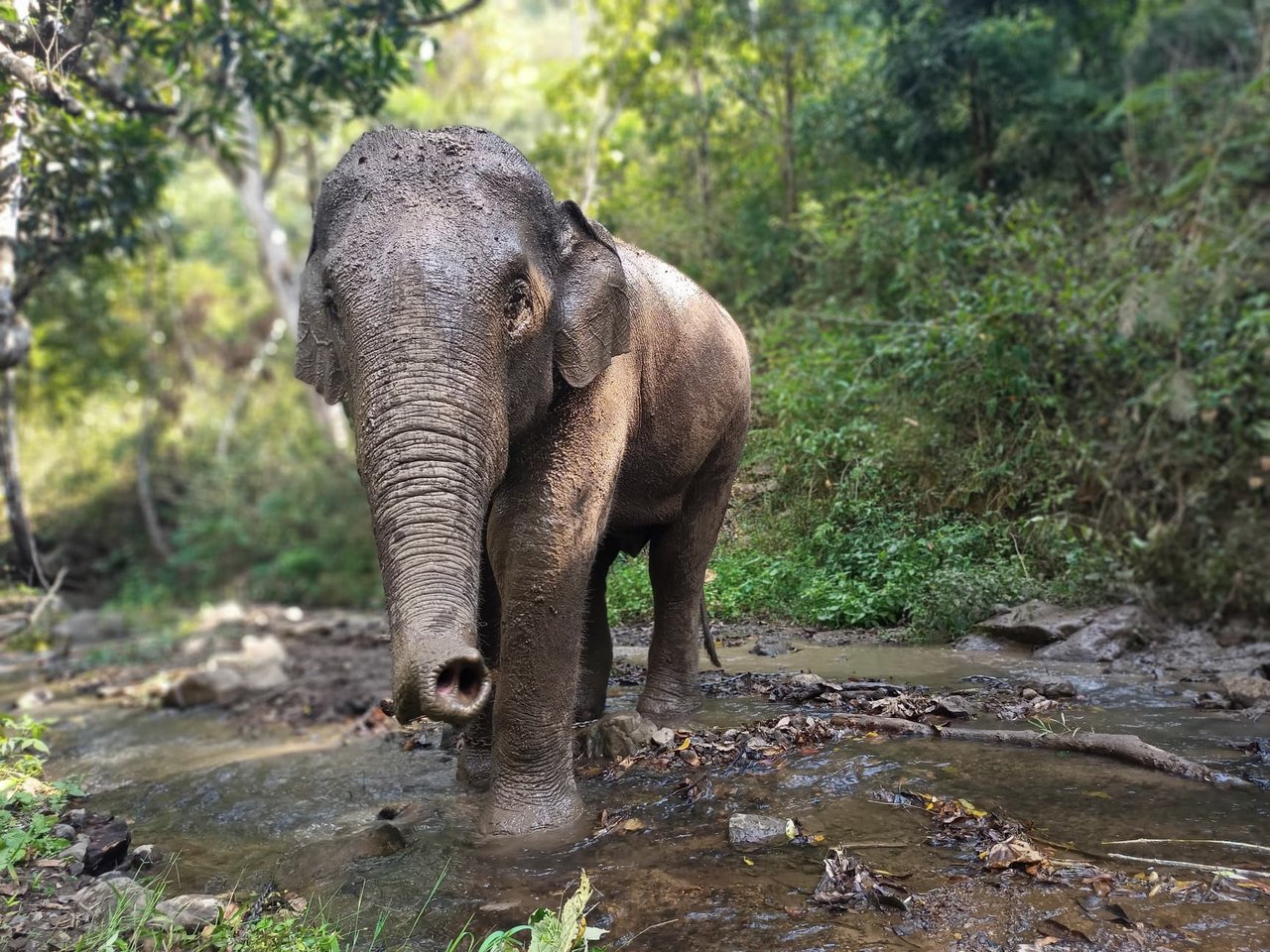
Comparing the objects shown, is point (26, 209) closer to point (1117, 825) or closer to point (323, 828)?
point (323, 828)

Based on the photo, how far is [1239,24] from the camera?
11859 millimetres

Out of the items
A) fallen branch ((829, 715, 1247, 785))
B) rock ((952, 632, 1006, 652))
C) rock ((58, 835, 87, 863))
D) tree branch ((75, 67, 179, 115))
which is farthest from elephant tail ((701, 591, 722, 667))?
tree branch ((75, 67, 179, 115))

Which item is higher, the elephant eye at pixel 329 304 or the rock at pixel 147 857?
the elephant eye at pixel 329 304

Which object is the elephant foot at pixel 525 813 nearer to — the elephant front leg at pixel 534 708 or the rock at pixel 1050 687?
the elephant front leg at pixel 534 708

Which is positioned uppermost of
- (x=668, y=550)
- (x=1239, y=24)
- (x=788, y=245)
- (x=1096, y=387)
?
(x=1239, y=24)

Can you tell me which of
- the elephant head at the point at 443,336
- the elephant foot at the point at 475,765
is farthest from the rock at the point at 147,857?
Result: the elephant head at the point at 443,336

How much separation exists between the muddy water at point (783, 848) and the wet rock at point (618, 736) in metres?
0.25

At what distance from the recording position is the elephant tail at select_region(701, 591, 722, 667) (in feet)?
17.1

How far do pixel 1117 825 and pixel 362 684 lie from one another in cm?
731

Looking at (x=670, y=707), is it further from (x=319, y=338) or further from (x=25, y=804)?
(x=25, y=804)

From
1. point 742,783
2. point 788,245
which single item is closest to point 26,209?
point 788,245

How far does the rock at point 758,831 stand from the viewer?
332 centimetres

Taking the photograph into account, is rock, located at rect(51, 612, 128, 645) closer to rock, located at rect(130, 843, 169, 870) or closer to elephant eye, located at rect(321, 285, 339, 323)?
rock, located at rect(130, 843, 169, 870)

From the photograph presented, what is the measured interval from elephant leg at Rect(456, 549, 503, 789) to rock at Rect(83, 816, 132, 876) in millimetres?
1516
